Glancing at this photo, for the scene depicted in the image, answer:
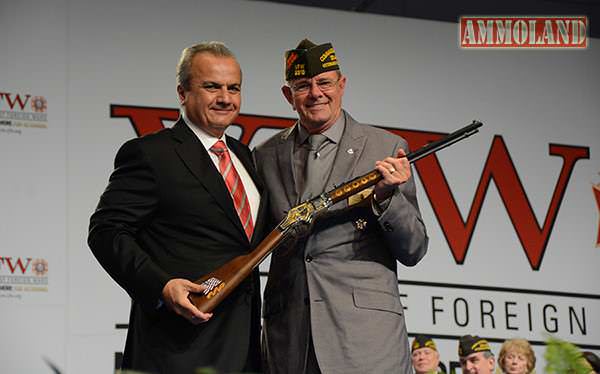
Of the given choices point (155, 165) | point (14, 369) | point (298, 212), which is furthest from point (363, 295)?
point (14, 369)

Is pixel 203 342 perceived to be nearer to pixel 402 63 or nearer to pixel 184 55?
pixel 184 55

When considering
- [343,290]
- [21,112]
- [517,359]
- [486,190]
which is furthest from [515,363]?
[343,290]

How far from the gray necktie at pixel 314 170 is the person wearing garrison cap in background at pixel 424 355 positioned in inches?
116

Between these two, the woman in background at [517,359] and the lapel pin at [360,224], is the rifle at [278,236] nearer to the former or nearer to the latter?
the lapel pin at [360,224]

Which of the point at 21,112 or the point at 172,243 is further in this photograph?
the point at 21,112

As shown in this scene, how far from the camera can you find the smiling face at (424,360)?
584cm

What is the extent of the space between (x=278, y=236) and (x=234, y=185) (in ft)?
0.74

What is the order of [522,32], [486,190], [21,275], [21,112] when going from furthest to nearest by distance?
1. [522,32]
2. [486,190]
3. [21,112]
4. [21,275]

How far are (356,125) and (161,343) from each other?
3.00ft

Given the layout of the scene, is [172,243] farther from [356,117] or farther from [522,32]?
[522,32]

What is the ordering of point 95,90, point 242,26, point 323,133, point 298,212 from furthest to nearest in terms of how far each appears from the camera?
1. point 242,26
2. point 95,90
3. point 323,133
4. point 298,212

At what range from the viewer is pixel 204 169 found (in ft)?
9.36

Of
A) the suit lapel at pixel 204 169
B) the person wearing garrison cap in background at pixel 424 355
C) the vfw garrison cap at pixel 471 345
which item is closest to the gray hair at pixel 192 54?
the suit lapel at pixel 204 169

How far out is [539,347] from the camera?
6.52 meters
